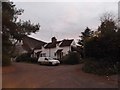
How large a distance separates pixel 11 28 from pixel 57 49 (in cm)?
2839

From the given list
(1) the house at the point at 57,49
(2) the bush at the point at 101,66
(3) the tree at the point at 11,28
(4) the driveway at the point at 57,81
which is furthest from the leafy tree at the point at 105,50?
(1) the house at the point at 57,49

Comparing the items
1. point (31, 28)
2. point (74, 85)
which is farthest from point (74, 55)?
point (74, 85)

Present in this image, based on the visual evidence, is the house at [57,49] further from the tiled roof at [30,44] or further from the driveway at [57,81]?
the driveway at [57,81]

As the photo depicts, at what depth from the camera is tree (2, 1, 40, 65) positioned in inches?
1067

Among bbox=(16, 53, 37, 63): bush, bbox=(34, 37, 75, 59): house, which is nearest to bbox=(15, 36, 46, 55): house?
bbox=(34, 37, 75, 59): house

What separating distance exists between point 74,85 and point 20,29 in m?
15.2

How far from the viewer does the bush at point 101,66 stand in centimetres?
2281

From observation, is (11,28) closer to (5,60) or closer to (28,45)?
(5,60)

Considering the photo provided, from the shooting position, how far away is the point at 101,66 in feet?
81.1

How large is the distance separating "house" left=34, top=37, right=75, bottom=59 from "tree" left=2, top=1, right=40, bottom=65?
21172mm

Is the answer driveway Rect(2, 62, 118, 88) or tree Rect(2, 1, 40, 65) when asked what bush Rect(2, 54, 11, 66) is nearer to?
tree Rect(2, 1, 40, 65)

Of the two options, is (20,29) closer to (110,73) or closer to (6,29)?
(6,29)

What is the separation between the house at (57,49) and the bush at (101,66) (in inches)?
993

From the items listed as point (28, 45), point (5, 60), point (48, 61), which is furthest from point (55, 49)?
point (5, 60)
